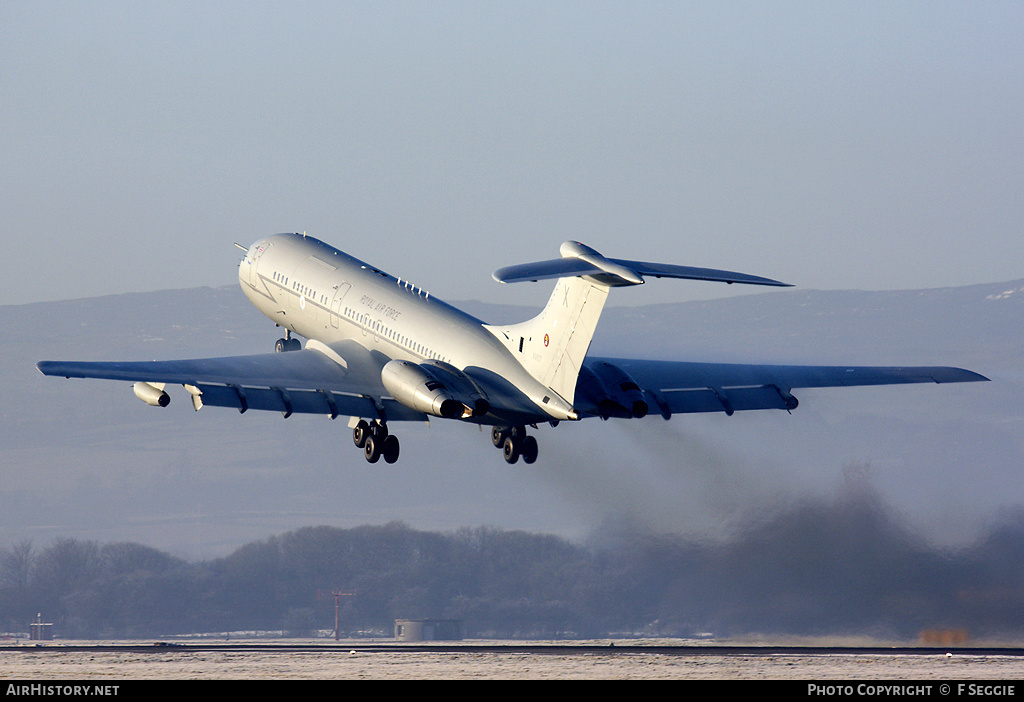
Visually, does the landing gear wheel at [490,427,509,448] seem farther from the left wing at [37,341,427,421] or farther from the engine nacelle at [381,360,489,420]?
the engine nacelle at [381,360,489,420]

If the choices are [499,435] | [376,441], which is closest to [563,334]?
[499,435]

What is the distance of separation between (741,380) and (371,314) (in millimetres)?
14297

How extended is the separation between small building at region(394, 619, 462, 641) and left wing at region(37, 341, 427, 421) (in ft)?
232

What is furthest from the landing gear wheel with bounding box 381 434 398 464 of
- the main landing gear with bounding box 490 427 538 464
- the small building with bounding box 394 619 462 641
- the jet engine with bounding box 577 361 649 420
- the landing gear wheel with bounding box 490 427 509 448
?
the small building with bounding box 394 619 462 641

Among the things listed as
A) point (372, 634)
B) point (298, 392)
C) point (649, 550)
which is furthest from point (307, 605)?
point (298, 392)

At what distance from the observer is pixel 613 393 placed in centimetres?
4628

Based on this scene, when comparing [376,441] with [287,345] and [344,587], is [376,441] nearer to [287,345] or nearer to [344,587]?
[287,345]

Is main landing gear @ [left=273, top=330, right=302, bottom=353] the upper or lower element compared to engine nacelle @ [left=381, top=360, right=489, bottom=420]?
upper

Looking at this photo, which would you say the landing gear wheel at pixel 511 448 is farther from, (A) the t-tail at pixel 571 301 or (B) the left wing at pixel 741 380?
(A) the t-tail at pixel 571 301

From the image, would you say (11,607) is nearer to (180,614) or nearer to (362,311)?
(180,614)

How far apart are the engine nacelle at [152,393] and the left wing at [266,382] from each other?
51mm

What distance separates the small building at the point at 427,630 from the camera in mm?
119875

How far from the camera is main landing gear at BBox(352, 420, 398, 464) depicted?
173 feet

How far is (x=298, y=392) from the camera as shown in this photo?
49.7 metres
